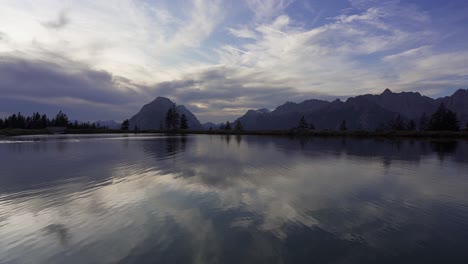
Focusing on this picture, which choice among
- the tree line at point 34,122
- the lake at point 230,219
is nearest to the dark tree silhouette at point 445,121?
the lake at point 230,219

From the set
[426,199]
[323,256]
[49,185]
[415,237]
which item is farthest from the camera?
[49,185]

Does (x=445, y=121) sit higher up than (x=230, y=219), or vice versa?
(x=445, y=121)

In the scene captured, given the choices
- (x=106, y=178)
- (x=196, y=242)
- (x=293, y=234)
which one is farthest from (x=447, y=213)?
(x=106, y=178)

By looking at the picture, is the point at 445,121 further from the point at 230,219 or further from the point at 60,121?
the point at 60,121

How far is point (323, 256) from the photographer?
905cm

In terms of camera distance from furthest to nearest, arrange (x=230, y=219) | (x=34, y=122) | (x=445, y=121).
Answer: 1. (x=34, y=122)
2. (x=445, y=121)
3. (x=230, y=219)

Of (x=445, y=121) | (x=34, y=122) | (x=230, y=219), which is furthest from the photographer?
(x=34, y=122)

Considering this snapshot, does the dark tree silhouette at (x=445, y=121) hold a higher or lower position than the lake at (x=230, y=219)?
higher

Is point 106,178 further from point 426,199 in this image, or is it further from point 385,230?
point 426,199

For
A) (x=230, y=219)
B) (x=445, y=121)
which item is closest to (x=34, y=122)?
(x=230, y=219)

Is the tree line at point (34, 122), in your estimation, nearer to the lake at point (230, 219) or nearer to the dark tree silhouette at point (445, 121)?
the lake at point (230, 219)

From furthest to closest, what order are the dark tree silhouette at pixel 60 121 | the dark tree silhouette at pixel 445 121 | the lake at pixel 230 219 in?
the dark tree silhouette at pixel 60 121
the dark tree silhouette at pixel 445 121
the lake at pixel 230 219

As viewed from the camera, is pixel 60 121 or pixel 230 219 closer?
pixel 230 219

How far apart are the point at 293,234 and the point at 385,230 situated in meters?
4.89
